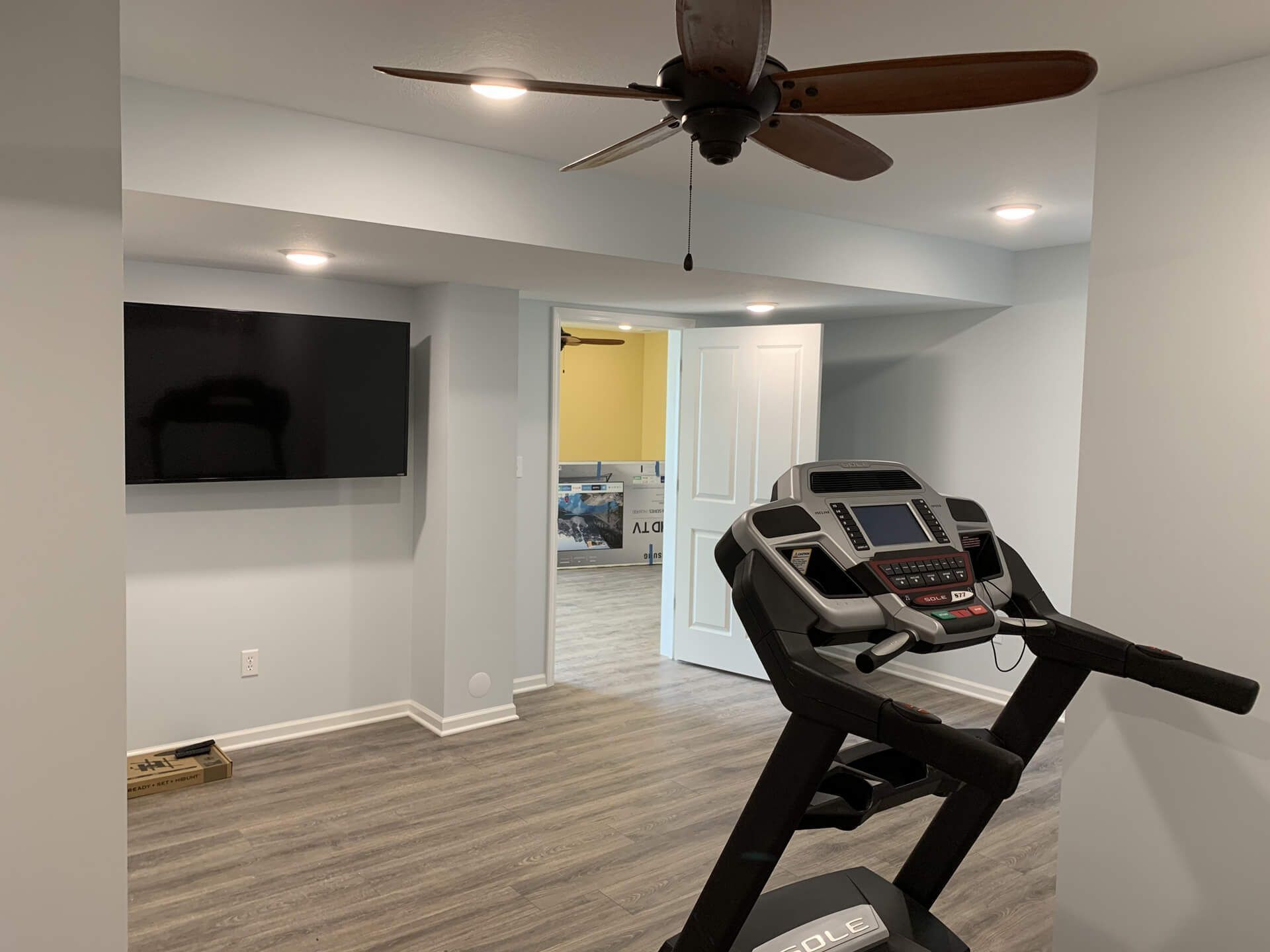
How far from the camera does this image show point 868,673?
1451mm

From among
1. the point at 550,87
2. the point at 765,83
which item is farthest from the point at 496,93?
the point at 765,83

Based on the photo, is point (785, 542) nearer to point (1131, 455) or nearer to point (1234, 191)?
point (1131, 455)

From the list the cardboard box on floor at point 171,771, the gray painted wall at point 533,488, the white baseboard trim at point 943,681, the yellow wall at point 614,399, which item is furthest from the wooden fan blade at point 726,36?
the yellow wall at point 614,399

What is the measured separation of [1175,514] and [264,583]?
3520mm

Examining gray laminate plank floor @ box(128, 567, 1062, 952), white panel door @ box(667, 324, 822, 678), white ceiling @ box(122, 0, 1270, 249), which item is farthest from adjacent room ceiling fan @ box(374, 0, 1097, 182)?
white panel door @ box(667, 324, 822, 678)

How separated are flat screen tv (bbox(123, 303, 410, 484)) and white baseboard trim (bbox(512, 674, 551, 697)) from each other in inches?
54.6

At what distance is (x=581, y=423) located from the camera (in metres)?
9.71

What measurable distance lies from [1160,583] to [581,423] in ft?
25.2

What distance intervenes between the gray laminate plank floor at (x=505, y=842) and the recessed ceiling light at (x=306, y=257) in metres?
2.07

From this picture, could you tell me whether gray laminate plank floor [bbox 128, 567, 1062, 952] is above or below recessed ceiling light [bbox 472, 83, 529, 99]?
below

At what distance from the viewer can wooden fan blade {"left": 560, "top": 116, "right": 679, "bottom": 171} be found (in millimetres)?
1559

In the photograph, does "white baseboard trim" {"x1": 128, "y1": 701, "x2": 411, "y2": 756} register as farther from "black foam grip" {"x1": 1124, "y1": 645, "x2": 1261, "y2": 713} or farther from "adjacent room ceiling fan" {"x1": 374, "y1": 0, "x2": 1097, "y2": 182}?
"black foam grip" {"x1": 1124, "y1": 645, "x2": 1261, "y2": 713}

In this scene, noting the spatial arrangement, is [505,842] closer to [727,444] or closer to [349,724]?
[349,724]

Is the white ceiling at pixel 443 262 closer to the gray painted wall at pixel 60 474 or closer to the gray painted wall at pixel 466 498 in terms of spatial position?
the gray painted wall at pixel 466 498
